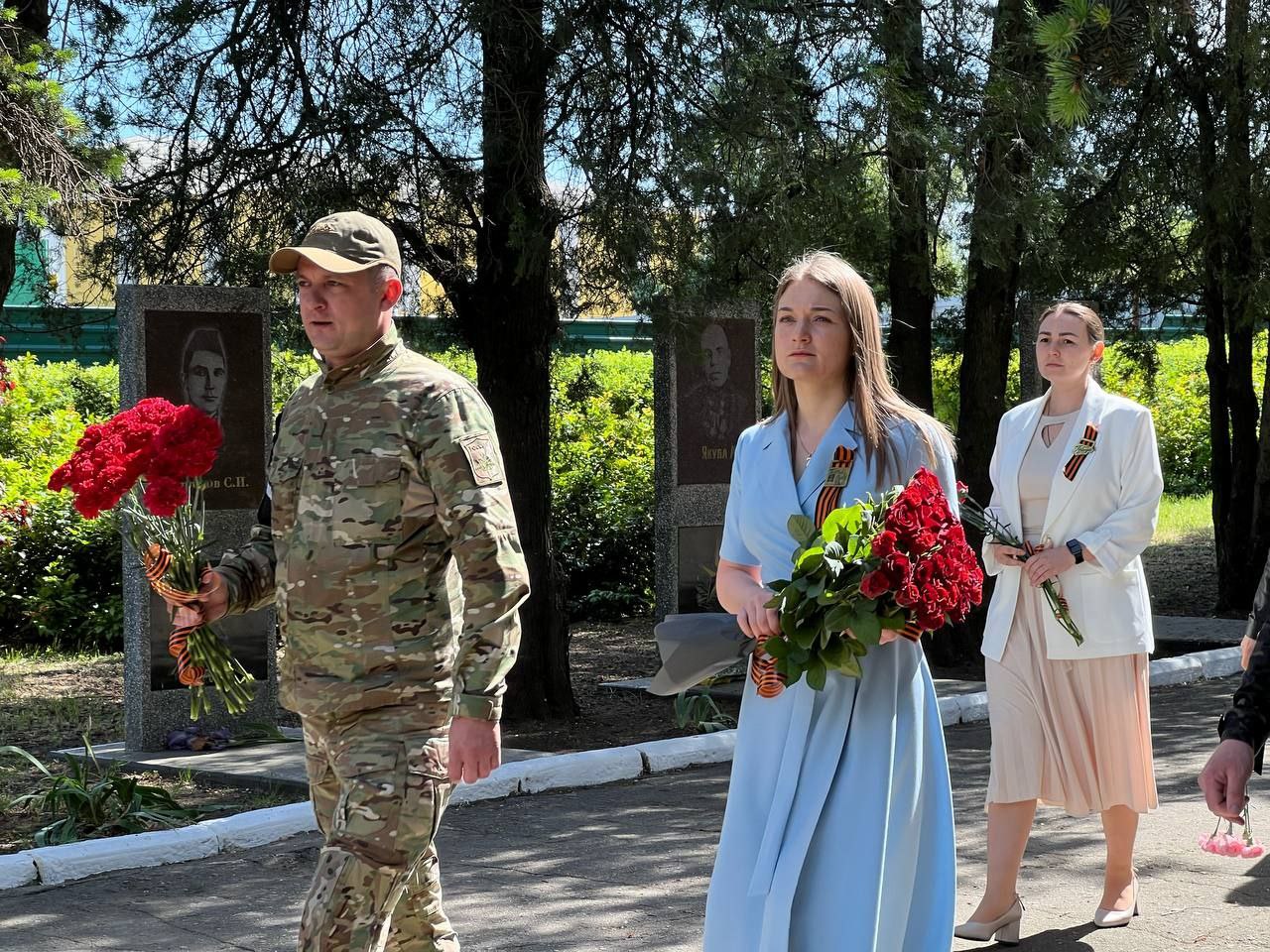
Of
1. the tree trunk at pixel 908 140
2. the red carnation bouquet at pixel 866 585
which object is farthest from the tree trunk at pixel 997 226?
the red carnation bouquet at pixel 866 585

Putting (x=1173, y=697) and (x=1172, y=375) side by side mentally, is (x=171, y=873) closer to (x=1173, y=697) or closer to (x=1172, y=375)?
(x=1173, y=697)

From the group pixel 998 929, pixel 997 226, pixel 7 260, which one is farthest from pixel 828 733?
pixel 7 260

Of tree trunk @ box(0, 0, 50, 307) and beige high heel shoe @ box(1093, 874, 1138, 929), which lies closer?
beige high heel shoe @ box(1093, 874, 1138, 929)

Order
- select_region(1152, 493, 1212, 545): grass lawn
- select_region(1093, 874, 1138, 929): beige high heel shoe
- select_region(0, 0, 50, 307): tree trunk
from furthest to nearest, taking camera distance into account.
→ select_region(1152, 493, 1212, 545): grass lawn < select_region(0, 0, 50, 307): tree trunk < select_region(1093, 874, 1138, 929): beige high heel shoe

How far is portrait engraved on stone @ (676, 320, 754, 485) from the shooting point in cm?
1289

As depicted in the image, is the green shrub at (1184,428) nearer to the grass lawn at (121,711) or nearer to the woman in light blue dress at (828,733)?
the grass lawn at (121,711)

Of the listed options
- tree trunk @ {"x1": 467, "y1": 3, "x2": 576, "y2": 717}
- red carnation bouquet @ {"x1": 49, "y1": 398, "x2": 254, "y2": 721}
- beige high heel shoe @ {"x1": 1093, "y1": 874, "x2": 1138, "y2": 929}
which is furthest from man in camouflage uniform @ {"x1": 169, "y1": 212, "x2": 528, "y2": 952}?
tree trunk @ {"x1": 467, "y1": 3, "x2": 576, "y2": 717}

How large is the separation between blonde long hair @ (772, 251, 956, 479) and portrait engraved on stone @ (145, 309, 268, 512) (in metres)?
6.71

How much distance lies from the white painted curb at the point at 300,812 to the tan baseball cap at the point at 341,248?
304 cm

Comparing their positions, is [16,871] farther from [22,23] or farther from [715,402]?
[715,402]

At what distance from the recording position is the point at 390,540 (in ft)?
13.2

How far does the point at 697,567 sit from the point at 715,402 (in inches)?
52.7

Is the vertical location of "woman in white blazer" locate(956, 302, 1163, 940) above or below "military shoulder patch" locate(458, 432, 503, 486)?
Result: below

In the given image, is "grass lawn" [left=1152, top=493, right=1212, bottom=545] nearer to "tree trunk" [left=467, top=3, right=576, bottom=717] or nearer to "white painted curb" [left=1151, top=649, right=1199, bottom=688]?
"white painted curb" [left=1151, top=649, right=1199, bottom=688]
